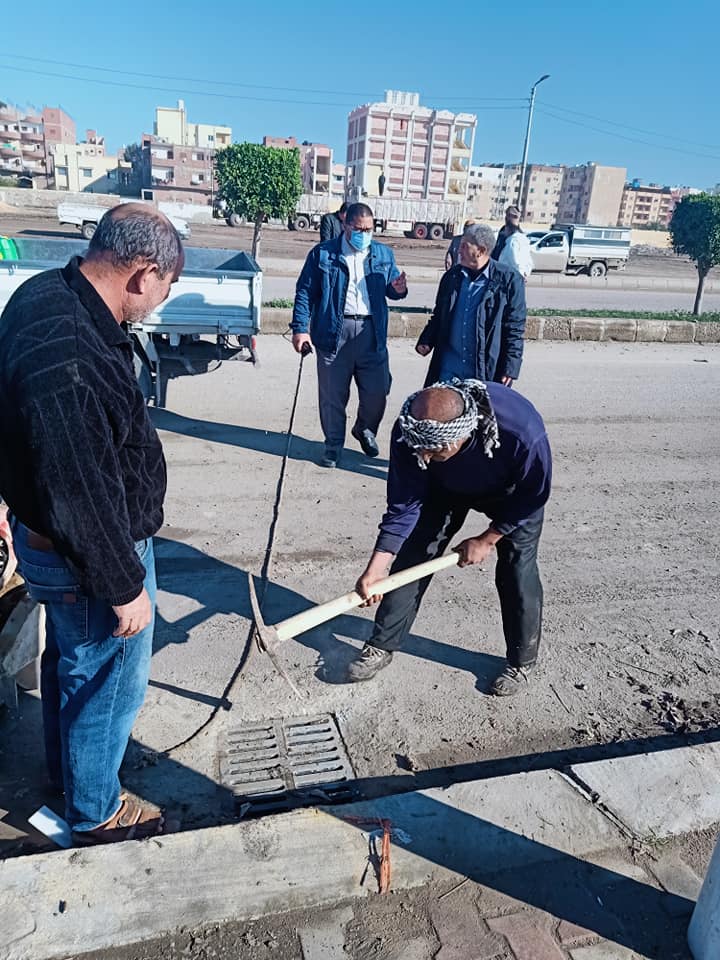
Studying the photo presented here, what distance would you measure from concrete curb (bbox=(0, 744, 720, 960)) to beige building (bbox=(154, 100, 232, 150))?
9116cm

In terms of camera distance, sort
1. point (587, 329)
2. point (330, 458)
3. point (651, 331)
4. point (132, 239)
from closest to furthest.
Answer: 1. point (132, 239)
2. point (330, 458)
3. point (587, 329)
4. point (651, 331)

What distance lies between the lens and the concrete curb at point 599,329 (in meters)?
10.8

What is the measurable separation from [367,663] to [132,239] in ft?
7.00

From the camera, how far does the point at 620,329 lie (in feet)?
38.9

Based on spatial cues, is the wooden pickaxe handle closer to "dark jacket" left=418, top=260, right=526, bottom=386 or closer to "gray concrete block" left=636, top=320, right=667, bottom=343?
"dark jacket" left=418, top=260, right=526, bottom=386

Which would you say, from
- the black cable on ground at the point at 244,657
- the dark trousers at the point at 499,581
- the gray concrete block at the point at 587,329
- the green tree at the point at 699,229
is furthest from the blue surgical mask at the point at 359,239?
→ the green tree at the point at 699,229

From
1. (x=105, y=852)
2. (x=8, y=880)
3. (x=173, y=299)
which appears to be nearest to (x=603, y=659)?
(x=105, y=852)

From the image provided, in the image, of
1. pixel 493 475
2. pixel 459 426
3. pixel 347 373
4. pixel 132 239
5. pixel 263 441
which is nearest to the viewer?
pixel 132 239

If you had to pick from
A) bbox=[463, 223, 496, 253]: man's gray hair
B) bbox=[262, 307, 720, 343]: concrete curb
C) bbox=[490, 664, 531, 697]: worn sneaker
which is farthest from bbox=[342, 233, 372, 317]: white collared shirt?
bbox=[262, 307, 720, 343]: concrete curb

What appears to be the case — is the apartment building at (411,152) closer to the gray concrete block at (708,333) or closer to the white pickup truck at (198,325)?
the gray concrete block at (708,333)

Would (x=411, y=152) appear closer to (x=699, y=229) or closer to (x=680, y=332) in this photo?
(x=699, y=229)

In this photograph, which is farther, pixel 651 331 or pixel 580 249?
pixel 580 249

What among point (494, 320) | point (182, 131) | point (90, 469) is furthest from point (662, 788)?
point (182, 131)

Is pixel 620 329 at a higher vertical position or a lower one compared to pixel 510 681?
higher
